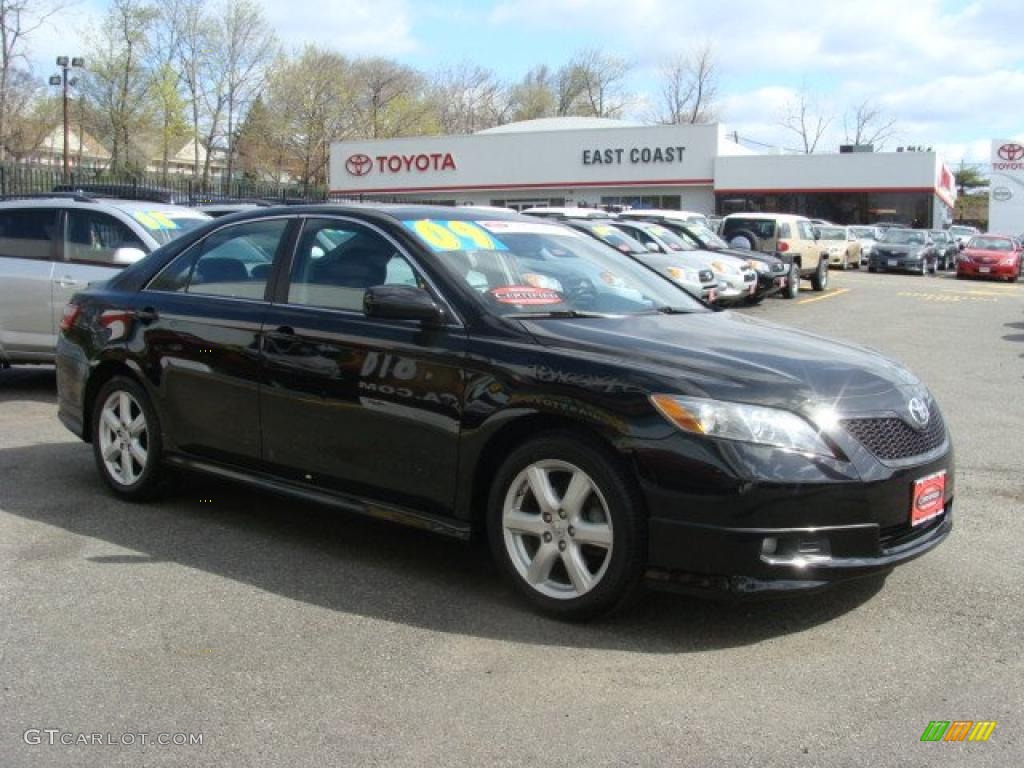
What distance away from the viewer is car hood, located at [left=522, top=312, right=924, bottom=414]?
3920 millimetres

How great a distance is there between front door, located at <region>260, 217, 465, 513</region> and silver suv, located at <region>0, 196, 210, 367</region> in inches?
174

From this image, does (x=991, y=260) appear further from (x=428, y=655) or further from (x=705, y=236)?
(x=428, y=655)

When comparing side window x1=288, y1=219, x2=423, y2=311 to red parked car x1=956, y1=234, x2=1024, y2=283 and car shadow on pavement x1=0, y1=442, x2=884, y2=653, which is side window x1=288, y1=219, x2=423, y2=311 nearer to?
car shadow on pavement x1=0, y1=442, x2=884, y2=653

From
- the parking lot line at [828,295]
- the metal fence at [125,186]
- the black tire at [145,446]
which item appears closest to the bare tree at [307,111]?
the metal fence at [125,186]

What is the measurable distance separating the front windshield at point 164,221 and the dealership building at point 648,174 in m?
38.0

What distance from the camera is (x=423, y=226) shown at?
16.2 feet

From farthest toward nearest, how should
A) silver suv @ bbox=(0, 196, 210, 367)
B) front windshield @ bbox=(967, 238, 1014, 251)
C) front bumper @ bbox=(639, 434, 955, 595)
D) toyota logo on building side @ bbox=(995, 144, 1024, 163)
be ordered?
toyota logo on building side @ bbox=(995, 144, 1024, 163) → front windshield @ bbox=(967, 238, 1014, 251) → silver suv @ bbox=(0, 196, 210, 367) → front bumper @ bbox=(639, 434, 955, 595)

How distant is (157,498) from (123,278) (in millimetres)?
1293

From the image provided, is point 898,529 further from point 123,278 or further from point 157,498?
point 123,278

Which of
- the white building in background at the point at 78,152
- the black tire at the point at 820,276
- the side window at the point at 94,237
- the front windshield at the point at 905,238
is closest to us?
the side window at the point at 94,237

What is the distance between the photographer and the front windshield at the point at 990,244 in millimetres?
32844

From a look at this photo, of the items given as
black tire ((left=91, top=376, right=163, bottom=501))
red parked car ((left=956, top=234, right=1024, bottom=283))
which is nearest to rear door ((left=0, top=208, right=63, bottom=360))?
black tire ((left=91, top=376, right=163, bottom=501))

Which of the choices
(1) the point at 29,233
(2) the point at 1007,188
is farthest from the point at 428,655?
(2) the point at 1007,188

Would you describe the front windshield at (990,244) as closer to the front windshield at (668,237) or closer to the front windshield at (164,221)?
the front windshield at (668,237)
